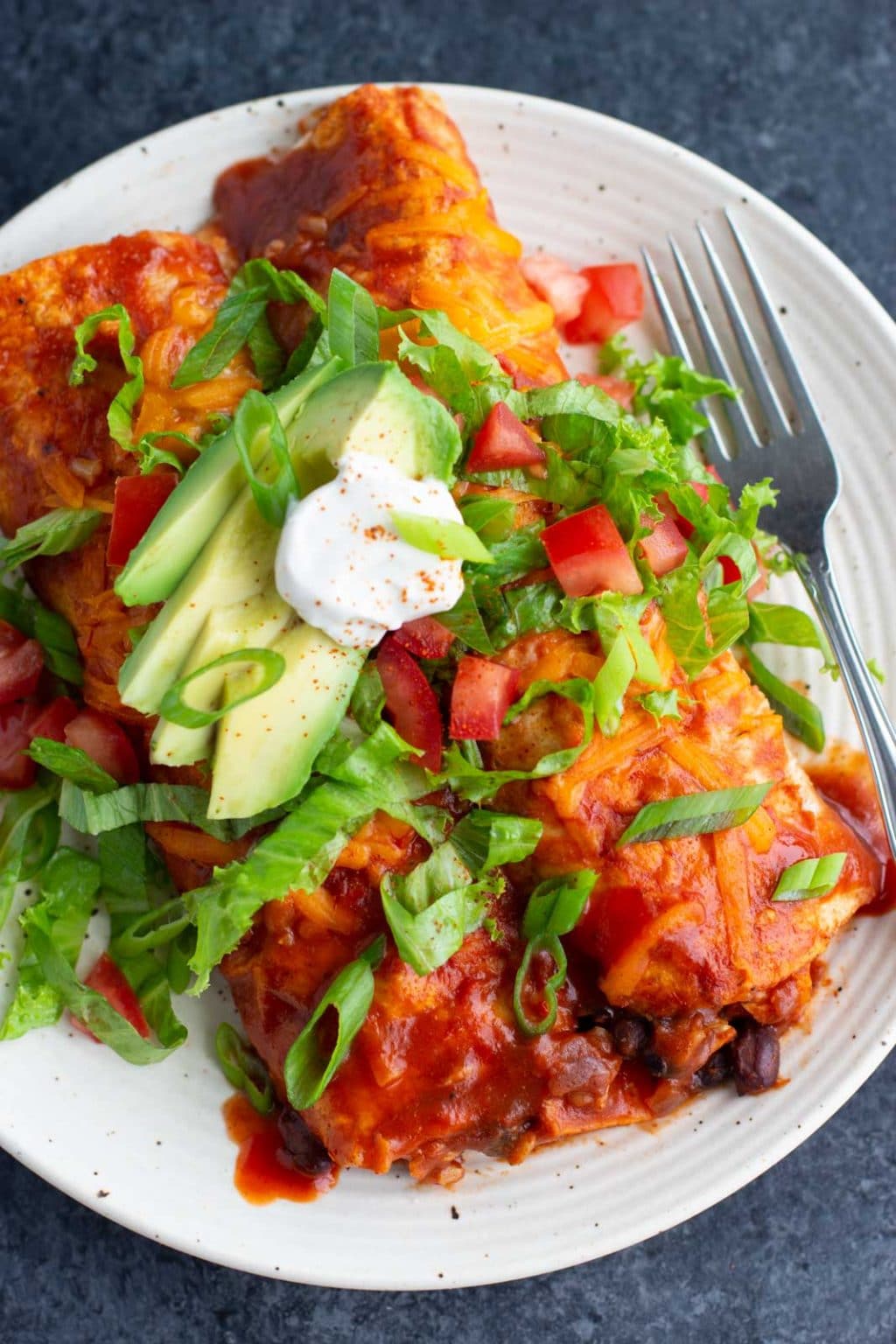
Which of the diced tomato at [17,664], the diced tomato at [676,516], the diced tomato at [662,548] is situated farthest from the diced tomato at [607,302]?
the diced tomato at [17,664]

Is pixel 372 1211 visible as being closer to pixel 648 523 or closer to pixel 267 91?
pixel 648 523

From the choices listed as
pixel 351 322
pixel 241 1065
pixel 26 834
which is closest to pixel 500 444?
pixel 351 322

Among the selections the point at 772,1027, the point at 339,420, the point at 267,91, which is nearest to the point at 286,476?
the point at 339,420

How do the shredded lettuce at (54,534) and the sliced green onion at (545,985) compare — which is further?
the shredded lettuce at (54,534)

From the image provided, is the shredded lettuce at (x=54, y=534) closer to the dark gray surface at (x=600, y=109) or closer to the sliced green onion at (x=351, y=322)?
the sliced green onion at (x=351, y=322)

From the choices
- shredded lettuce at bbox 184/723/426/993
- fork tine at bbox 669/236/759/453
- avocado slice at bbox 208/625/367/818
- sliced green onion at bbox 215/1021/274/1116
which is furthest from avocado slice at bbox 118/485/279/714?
fork tine at bbox 669/236/759/453

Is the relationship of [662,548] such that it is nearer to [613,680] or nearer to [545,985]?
[613,680]

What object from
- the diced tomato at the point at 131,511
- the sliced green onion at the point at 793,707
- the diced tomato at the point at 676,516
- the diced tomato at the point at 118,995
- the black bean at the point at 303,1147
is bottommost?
the black bean at the point at 303,1147
